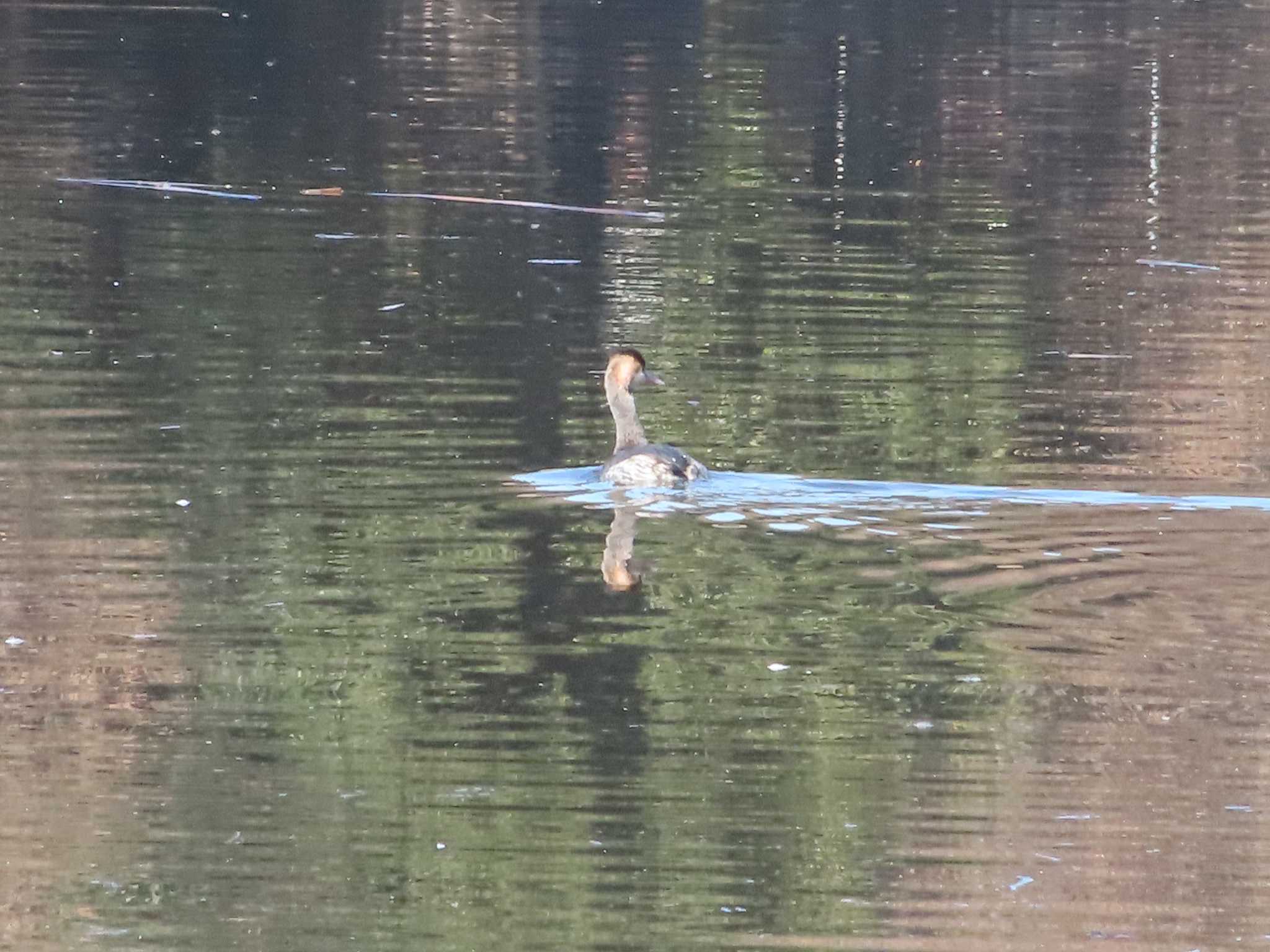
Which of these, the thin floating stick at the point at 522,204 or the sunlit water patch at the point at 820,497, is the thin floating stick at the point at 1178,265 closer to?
the thin floating stick at the point at 522,204

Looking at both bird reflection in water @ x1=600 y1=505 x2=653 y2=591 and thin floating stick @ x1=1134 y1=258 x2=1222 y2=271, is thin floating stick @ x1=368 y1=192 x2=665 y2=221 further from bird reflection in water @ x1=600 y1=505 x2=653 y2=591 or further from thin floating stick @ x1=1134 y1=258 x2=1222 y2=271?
bird reflection in water @ x1=600 y1=505 x2=653 y2=591

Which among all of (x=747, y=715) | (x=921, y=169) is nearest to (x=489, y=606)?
(x=747, y=715)

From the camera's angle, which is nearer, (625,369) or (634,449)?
(634,449)

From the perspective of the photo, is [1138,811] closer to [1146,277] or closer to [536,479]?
[536,479]

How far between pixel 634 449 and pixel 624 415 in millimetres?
709

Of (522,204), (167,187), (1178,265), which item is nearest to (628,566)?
(1178,265)

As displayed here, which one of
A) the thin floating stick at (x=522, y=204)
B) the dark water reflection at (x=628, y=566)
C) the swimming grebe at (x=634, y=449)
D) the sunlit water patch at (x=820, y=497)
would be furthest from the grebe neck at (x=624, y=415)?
the thin floating stick at (x=522, y=204)

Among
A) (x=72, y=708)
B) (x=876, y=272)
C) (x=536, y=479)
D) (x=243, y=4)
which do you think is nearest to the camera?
(x=72, y=708)

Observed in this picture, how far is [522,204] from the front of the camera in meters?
22.1

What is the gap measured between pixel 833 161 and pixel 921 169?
801 millimetres

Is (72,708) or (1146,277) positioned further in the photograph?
(1146,277)

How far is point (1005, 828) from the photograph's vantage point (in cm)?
870

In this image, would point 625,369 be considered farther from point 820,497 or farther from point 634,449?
point 820,497

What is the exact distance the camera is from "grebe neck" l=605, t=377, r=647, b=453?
530 inches
